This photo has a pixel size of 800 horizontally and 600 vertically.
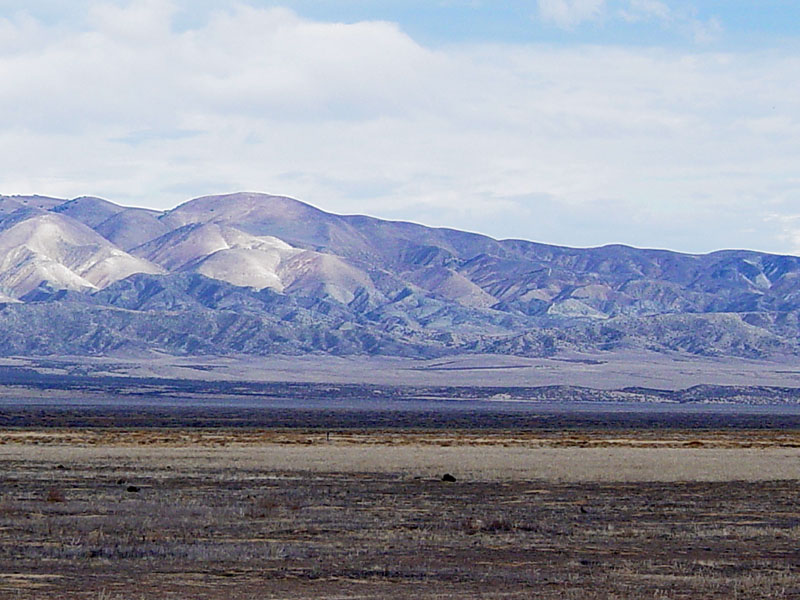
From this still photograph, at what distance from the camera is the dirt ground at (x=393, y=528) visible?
17.9m

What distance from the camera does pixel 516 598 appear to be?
663 inches

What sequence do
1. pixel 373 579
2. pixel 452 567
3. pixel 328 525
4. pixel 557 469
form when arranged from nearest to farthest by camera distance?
pixel 373 579, pixel 452 567, pixel 328 525, pixel 557 469

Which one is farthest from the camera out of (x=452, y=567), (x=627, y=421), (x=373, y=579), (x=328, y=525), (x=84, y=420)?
(x=627, y=421)

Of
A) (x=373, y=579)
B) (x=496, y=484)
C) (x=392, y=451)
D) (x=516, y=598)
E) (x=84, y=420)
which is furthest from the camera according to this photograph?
(x=84, y=420)

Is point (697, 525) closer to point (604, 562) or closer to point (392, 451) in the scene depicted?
point (604, 562)

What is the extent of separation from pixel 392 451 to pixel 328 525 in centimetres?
3038

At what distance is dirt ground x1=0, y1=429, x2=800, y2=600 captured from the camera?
17.9m

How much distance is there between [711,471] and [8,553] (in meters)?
27.6

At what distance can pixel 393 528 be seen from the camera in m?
24.4

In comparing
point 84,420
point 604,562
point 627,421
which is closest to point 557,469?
point 604,562

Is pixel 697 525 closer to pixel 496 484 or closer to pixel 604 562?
pixel 604 562

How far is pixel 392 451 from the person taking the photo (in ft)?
181

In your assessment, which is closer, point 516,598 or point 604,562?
point 516,598

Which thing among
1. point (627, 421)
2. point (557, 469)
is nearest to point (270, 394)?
point (627, 421)
